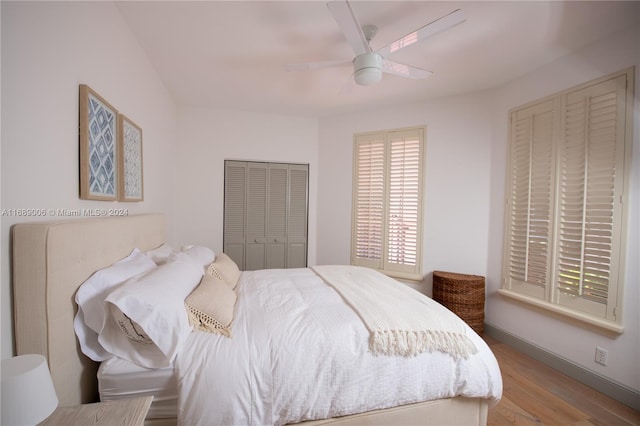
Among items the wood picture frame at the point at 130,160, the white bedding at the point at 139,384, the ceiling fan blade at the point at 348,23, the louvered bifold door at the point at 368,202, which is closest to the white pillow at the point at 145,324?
the white bedding at the point at 139,384

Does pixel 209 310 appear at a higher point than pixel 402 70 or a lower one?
lower

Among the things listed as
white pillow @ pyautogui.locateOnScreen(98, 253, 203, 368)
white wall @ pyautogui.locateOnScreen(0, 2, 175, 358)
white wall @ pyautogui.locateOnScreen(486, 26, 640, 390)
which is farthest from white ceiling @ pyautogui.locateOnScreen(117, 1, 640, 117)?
white pillow @ pyautogui.locateOnScreen(98, 253, 203, 368)

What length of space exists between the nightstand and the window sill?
277 centimetres

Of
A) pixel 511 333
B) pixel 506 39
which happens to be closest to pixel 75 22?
pixel 506 39

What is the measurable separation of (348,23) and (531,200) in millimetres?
2236

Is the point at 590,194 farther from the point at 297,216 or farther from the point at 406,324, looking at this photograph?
the point at 297,216

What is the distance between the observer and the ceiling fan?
1.40 metres

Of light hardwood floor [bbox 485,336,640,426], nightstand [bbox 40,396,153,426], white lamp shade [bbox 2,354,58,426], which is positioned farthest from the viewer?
light hardwood floor [bbox 485,336,640,426]

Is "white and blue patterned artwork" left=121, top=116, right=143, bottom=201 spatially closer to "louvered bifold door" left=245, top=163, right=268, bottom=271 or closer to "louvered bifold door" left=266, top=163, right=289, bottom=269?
"louvered bifold door" left=245, top=163, right=268, bottom=271

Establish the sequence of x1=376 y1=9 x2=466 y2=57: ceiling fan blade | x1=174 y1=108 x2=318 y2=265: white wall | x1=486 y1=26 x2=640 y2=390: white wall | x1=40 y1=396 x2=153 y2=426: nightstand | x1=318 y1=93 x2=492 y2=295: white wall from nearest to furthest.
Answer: x1=40 y1=396 x2=153 y2=426: nightstand, x1=376 y1=9 x2=466 y2=57: ceiling fan blade, x1=486 y1=26 x2=640 y2=390: white wall, x1=318 y1=93 x2=492 y2=295: white wall, x1=174 y1=108 x2=318 y2=265: white wall

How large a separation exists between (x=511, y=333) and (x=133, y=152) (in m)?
3.68

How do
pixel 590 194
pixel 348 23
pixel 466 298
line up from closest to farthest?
pixel 348 23 → pixel 590 194 → pixel 466 298

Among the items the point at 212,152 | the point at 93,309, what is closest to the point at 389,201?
the point at 212,152

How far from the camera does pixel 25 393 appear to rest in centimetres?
67
